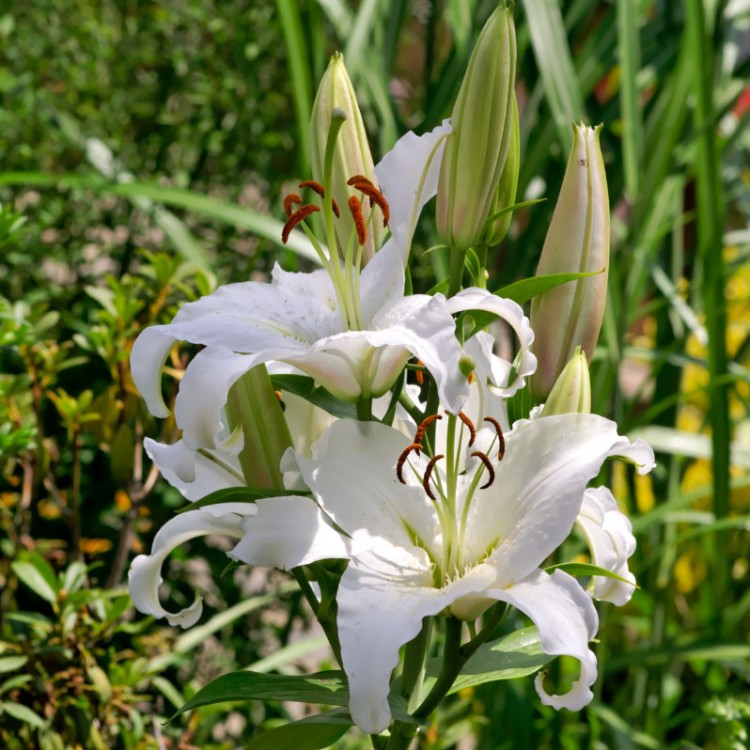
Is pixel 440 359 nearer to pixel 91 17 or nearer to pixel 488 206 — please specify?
pixel 488 206

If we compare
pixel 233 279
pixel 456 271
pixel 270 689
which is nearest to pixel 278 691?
pixel 270 689

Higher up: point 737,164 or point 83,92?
point 83,92

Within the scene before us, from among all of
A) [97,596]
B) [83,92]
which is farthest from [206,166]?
[97,596]

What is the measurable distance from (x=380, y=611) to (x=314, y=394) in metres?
0.11

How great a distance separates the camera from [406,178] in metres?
0.50

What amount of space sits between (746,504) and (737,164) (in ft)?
1.56

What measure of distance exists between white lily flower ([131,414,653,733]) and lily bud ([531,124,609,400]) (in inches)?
1.9

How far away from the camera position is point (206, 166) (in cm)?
139

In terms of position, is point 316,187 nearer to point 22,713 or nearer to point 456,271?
point 456,271

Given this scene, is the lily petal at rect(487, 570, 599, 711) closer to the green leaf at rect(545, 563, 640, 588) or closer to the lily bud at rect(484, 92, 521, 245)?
the green leaf at rect(545, 563, 640, 588)

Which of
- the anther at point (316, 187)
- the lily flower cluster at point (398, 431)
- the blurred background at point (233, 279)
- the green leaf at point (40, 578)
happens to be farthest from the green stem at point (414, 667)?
the green leaf at point (40, 578)

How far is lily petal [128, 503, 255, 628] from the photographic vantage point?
503mm

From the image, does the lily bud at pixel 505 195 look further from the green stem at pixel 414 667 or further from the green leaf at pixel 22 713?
the green leaf at pixel 22 713

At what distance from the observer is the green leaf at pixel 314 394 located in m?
0.50
